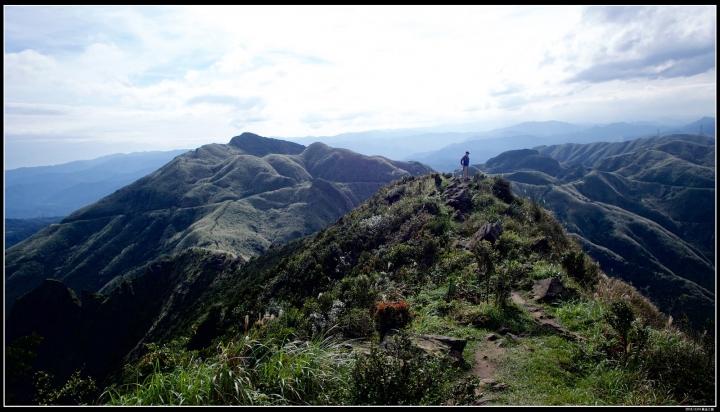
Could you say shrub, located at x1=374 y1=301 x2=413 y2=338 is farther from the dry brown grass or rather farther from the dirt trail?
the dry brown grass

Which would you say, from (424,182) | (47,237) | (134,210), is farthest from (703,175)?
(47,237)

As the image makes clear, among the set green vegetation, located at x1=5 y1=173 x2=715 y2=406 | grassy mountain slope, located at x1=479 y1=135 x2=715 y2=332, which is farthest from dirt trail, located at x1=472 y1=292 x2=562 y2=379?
grassy mountain slope, located at x1=479 y1=135 x2=715 y2=332

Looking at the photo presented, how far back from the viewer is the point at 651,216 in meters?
120

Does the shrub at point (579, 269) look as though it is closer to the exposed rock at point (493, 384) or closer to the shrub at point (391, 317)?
the shrub at point (391, 317)

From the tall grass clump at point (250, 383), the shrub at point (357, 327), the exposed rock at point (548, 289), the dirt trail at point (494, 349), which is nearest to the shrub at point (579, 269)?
the exposed rock at point (548, 289)

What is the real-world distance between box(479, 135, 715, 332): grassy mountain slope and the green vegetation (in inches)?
1895

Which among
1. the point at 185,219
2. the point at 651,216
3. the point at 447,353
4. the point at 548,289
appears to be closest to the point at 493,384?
the point at 447,353

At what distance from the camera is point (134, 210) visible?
386 feet

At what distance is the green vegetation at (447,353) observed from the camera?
12.6 ft

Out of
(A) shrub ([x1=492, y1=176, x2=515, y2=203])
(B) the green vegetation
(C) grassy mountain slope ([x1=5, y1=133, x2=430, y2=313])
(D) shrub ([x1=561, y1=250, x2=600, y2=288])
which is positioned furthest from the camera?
(C) grassy mountain slope ([x1=5, y1=133, x2=430, y2=313])

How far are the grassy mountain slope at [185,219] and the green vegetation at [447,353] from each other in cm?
6436

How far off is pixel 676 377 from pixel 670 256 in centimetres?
11101

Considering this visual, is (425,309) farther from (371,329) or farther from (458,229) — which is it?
(458,229)

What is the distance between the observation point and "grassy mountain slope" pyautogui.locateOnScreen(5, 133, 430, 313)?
275ft
